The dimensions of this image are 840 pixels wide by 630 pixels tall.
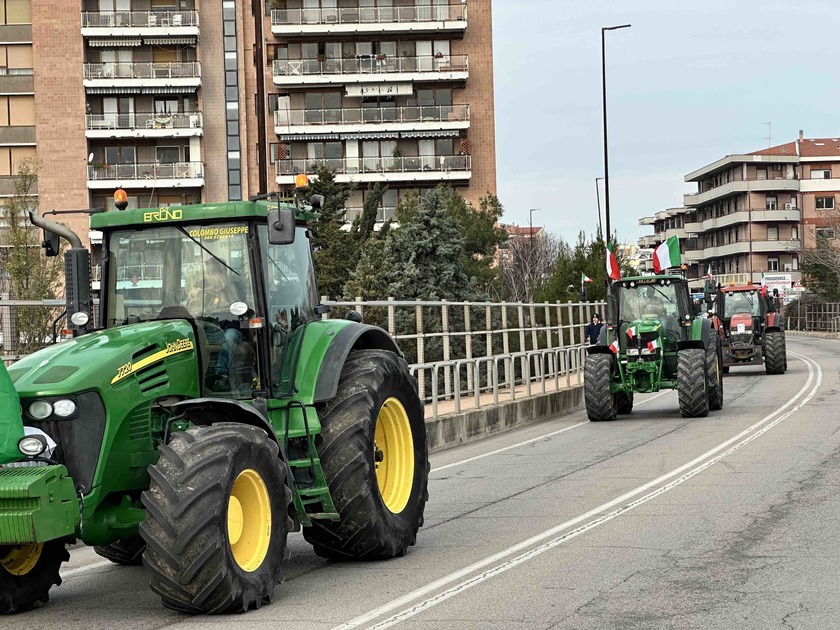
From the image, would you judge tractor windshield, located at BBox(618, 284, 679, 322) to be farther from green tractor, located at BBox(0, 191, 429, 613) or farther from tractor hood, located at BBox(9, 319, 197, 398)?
tractor hood, located at BBox(9, 319, 197, 398)

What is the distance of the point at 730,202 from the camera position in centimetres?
12825

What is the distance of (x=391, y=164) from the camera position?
72.8 metres

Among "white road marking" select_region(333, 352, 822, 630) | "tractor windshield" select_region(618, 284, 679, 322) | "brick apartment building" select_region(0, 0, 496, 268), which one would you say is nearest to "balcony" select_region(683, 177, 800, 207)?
"brick apartment building" select_region(0, 0, 496, 268)

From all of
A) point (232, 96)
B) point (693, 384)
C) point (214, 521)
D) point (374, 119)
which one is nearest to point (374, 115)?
point (374, 119)

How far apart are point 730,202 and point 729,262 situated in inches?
248

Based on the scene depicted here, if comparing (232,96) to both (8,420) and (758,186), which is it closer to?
(8,420)

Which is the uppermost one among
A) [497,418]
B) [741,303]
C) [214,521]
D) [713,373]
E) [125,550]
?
[741,303]

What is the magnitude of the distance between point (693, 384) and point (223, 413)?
16.3 metres

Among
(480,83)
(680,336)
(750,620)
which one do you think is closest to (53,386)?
(750,620)

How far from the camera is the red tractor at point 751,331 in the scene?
39.2m

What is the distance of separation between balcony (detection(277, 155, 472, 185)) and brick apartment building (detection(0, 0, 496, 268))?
8cm

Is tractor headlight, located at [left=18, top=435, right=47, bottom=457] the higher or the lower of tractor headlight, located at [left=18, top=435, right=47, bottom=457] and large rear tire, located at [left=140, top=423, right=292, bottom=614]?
the higher

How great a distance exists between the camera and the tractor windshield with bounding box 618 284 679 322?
2583cm

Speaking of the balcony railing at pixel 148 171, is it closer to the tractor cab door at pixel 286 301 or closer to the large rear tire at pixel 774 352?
the large rear tire at pixel 774 352
